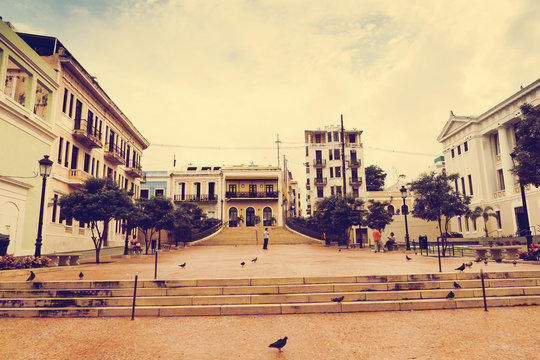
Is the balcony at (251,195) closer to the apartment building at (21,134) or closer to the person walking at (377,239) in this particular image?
the person walking at (377,239)

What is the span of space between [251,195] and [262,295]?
40.7 m

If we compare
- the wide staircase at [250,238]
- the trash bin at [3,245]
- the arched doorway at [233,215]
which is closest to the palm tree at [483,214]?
the wide staircase at [250,238]

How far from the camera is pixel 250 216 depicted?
48.1 metres

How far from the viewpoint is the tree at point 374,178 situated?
58.2 meters

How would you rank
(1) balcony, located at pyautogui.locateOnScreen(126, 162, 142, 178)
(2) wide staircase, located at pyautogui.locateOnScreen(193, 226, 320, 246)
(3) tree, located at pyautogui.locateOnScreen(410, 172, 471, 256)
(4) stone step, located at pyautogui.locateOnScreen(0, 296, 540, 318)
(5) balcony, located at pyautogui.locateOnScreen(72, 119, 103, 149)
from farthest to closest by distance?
(1) balcony, located at pyautogui.locateOnScreen(126, 162, 142, 178), (2) wide staircase, located at pyautogui.locateOnScreen(193, 226, 320, 246), (5) balcony, located at pyautogui.locateOnScreen(72, 119, 103, 149), (3) tree, located at pyautogui.locateOnScreen(410, 172, 471, 256), (4) stone step, located at pyautogui.locateOnScreen(0, 296, 540, 318)

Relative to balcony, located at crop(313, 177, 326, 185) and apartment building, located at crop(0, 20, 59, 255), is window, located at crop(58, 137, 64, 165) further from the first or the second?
balcony, located at crop(313, 177, 326, 185)

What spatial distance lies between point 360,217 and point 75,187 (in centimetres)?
2112

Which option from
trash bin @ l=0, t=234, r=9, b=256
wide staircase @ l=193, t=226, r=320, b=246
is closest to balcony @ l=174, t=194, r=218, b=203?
wide staircase @ l=193, t=226, r=320, b=246

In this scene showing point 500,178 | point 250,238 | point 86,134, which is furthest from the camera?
point 250,238

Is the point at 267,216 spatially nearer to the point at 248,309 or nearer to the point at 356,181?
the point at 356,181

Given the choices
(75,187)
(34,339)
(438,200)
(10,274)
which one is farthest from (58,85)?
(438,200)

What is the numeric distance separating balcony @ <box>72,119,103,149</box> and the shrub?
42.1 feet

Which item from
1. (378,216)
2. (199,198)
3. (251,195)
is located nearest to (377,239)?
(378,216)

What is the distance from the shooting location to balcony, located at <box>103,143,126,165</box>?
27638mm
